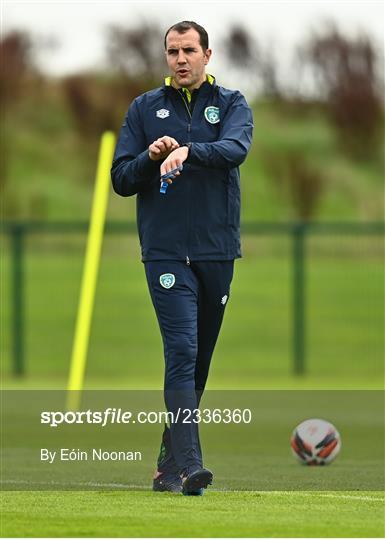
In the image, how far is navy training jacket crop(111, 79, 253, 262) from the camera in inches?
320

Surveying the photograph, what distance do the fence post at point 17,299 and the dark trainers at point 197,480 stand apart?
13.8m

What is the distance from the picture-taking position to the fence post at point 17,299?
21531mm

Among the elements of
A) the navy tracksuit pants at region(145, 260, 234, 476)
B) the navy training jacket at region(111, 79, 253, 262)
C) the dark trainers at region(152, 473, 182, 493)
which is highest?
the navy training jacket at region(111, 79, 253, 262)

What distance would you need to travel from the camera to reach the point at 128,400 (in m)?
16.4

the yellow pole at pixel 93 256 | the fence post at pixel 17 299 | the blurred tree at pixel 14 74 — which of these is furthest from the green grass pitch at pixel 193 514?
the blurred tree at pixel 14 74

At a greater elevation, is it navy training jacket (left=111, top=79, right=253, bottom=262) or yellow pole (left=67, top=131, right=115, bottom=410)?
navy training jacket (left=111, top=79, right=253, bottom=262)

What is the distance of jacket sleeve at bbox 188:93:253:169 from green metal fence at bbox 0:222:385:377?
13407 millimetres

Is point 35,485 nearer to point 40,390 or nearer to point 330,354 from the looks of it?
point 40,390

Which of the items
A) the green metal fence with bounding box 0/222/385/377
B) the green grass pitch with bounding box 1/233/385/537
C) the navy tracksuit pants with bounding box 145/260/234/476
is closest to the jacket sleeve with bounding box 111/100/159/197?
the navy tracksuit pants with bounding box 145/260/234/476

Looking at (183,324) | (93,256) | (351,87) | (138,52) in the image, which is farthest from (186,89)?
(351,87)

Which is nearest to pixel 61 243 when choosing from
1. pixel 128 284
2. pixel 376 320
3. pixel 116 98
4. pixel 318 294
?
pixel 128 284

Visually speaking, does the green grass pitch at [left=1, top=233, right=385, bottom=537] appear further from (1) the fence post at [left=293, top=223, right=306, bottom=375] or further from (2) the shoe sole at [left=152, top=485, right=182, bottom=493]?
(2) the shoe sole at [left=152, top=485, right=182, bottom=493]

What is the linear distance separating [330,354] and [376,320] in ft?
3.32

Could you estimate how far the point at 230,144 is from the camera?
804 cm
